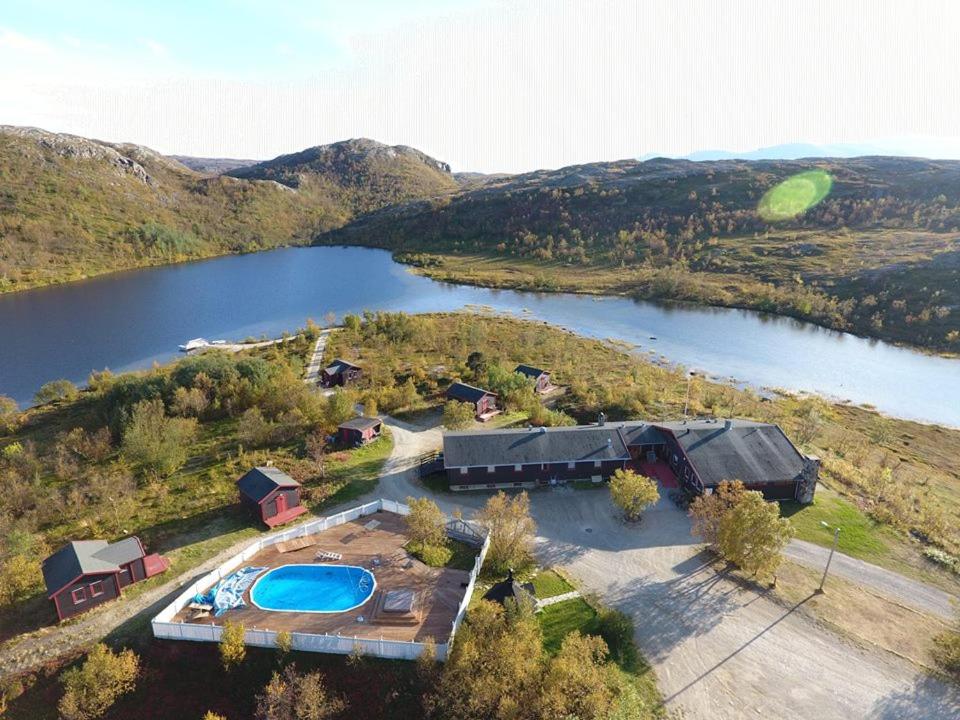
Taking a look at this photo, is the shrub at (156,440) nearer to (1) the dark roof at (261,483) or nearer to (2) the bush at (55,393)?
(1) the dark roof at (261,483)

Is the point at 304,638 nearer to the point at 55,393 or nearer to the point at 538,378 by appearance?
the point at 538,378

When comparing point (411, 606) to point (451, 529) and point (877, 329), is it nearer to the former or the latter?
point (451, 529)

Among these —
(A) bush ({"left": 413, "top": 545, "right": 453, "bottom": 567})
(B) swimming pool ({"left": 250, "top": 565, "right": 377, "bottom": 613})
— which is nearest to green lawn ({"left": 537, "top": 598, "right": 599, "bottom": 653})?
(A) bush ({"left": 413, "top": 545, "right": 453, "bottom": 567})

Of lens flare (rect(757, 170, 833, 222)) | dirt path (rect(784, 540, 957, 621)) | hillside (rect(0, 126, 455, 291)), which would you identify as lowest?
dirt path (rect(784, 540, 957, 621))

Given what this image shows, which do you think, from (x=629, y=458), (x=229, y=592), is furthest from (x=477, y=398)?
(x=229, y=592)

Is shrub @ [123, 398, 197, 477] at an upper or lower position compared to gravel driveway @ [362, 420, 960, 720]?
upper

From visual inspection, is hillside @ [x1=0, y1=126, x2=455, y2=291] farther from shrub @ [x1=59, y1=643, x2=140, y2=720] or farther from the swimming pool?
shrub @ [x1=59, y1=643, x2=140, y2=720]

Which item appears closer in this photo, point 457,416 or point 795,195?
point 457,416

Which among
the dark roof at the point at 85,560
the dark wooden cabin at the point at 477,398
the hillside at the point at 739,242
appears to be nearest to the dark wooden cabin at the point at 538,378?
the dark wooden cabin at the point at 477,398
